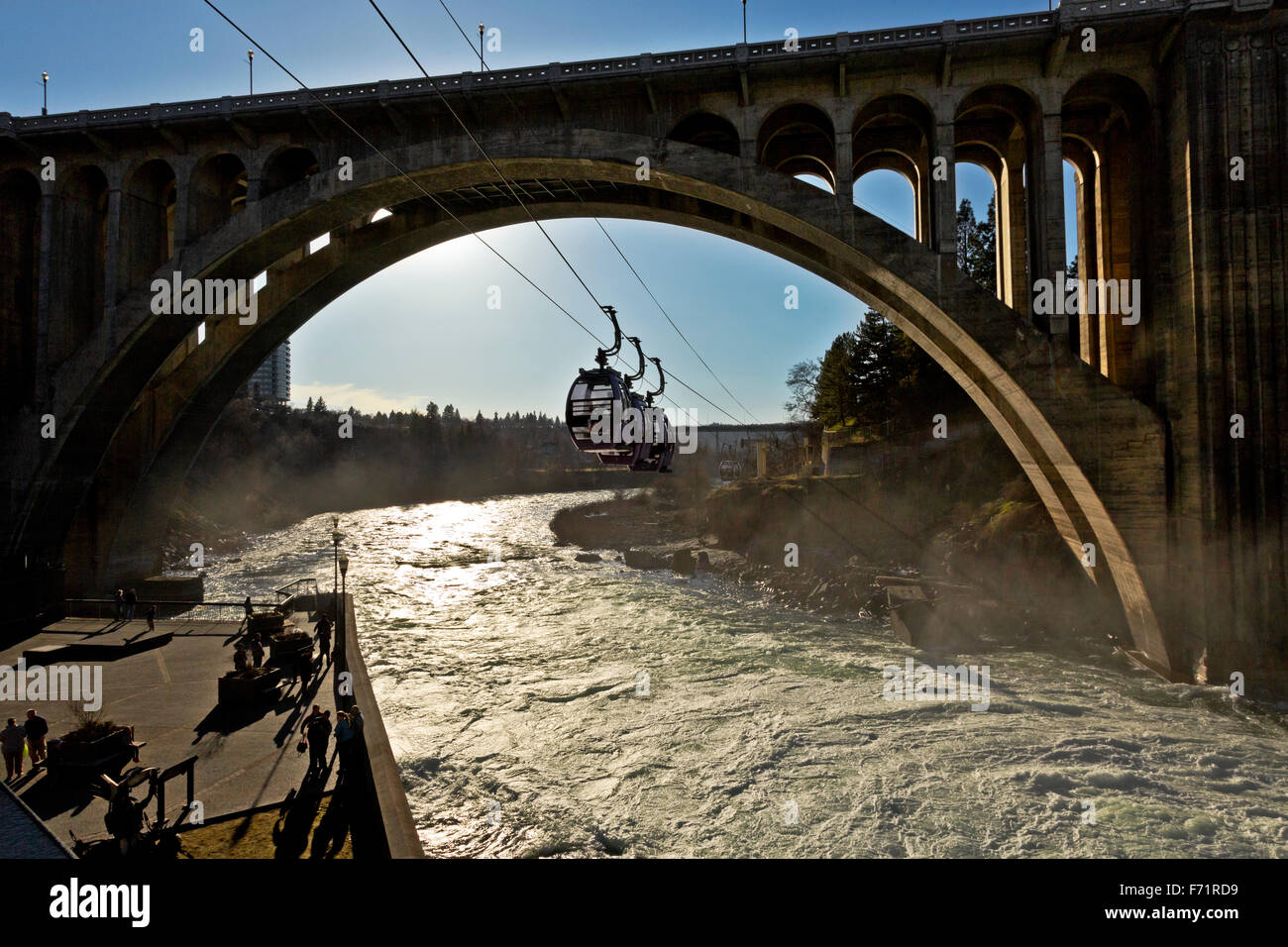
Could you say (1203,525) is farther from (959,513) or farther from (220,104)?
(220,104)

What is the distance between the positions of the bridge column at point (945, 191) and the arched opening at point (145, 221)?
83.3 feet

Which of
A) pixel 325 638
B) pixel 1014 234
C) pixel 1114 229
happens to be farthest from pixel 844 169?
pixel 325 638

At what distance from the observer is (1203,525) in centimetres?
1284

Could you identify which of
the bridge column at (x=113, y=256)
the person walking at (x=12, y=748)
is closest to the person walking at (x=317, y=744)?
the person walking at (x=12, y=748)

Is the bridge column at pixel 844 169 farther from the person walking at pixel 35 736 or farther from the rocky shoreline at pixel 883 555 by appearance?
the person walking at pixel 35 736

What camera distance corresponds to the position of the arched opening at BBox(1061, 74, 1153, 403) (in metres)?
14.8

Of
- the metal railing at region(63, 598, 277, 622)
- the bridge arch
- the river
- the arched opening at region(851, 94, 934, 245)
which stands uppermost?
the arched opening at region(851, 94, 934, 245)

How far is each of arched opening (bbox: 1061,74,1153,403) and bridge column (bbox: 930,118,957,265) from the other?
311cm

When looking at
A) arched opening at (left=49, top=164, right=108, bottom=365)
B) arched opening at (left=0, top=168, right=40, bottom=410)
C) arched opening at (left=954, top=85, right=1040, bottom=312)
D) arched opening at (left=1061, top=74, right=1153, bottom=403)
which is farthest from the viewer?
arched opening at (left=0, top=168, right=40, bottom=410)

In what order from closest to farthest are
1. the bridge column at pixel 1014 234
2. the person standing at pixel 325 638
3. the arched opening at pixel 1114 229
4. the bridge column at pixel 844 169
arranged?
the person standing at pixel 325 638, the arched opening at pixel 1114 229, the bridge column at pixel 844 169, the bridge column at pixel 1014 234

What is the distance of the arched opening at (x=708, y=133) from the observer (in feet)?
61.2

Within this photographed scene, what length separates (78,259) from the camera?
21.0 metres

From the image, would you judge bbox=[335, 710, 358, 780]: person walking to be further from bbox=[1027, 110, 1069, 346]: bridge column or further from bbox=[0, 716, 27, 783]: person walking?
bbox=[1027, 110, 1069, 346]: bridge column

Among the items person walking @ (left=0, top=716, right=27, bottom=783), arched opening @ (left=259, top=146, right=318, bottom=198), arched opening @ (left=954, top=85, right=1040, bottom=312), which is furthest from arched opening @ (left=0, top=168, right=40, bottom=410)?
arched opening @ (left=954, top=85, right=1040, bottom=312)
